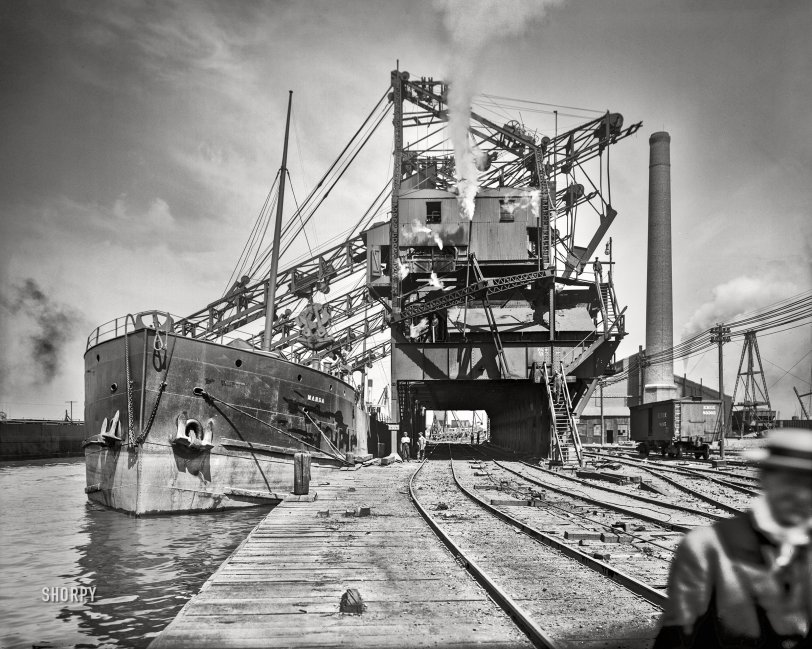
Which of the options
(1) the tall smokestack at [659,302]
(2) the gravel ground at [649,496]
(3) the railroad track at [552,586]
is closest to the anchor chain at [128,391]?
(3) the railroad track at [552,586]

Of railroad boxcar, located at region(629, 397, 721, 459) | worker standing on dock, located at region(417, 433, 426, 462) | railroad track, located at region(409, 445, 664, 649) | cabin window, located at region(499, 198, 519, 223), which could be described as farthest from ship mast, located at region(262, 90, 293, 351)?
railroad boxcar, located at region(629, 397, 721, 459)

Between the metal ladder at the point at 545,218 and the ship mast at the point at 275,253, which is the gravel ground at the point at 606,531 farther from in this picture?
the metal ladder at the point at 545,218

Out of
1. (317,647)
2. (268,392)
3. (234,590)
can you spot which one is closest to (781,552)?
(317,647)

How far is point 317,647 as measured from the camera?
4.96 m

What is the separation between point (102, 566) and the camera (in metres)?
9.52

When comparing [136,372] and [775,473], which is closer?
[775,473]

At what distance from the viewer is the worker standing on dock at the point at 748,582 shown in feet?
6.03

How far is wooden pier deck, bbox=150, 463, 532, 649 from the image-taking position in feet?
17.0

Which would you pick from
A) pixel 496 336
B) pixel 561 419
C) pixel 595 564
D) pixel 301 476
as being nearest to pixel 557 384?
pixel 561 419

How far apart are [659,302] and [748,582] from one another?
50.8 meters

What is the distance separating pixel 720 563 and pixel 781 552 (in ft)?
0.59

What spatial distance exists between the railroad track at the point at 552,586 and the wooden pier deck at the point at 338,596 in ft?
0.76

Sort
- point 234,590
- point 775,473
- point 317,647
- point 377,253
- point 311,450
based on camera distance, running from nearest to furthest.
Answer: point 775,473, point 317,647, point 234,590, point 311,450, point 377,253

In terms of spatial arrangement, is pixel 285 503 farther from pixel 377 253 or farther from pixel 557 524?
pixel 377 253
